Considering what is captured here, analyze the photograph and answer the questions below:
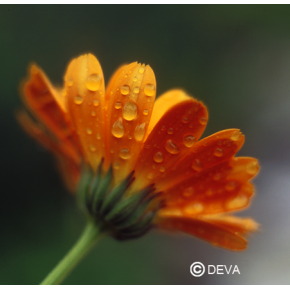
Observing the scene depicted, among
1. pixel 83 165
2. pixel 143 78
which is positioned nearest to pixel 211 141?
pixel 143 78

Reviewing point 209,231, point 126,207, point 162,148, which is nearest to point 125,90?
point 162,148

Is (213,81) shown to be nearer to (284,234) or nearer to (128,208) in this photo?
(284,234)

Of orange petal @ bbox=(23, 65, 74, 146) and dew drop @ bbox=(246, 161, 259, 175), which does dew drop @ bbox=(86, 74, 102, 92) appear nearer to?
orange petal @ bbox=(23, 65, 74, 146)

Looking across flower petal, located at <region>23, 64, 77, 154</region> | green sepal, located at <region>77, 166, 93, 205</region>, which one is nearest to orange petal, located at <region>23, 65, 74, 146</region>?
flower petal, located at <region>23, 64, 77, 154</region>

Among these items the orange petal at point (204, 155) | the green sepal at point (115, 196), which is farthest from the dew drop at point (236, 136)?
the green sepal at point (115, 196)

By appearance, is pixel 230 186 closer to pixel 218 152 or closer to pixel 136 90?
pixel 218 152
